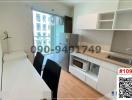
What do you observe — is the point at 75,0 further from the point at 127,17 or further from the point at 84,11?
the point at 127,17

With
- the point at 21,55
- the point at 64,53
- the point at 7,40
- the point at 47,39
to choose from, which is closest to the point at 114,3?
the point at 64,53

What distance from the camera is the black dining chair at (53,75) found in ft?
4.35

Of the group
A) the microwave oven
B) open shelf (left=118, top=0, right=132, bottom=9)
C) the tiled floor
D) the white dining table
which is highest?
open shelf (left=118, top=0, right=132, bottom=9)

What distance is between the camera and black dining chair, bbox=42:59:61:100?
133cm

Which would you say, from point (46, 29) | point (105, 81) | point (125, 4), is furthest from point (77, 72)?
point (125, 4)

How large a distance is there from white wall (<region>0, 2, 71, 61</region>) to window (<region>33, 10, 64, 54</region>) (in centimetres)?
30

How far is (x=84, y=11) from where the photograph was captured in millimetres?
3375

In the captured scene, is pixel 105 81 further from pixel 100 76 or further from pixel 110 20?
pixel 110 20

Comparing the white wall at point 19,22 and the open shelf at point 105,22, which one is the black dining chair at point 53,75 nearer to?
the white wall at point 19,22

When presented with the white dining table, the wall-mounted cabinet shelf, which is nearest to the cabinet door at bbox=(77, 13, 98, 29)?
the wall-mounted cabinet shelf

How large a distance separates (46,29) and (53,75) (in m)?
2.52

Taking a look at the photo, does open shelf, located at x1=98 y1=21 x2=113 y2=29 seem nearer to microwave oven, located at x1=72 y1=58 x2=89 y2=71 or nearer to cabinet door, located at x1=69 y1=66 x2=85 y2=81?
microwave oven, located at x1=72 y1=58 x2=89 y2=71

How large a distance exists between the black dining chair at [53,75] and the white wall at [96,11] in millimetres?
1906

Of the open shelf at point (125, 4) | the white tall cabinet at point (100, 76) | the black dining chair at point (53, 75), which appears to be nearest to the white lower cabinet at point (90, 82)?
the white tall cabinet at point (100, 76)
